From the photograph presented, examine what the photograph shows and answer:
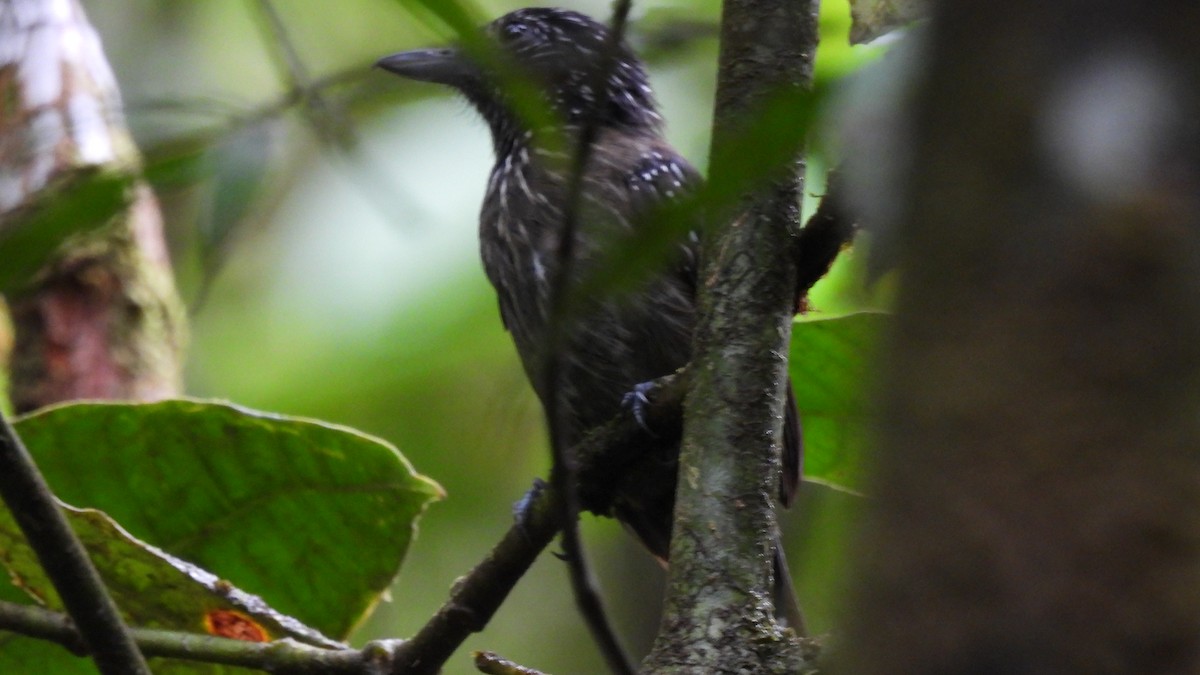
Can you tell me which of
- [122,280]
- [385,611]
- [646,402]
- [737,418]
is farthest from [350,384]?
[737,418]

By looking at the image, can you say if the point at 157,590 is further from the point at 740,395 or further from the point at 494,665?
the point at 740,395

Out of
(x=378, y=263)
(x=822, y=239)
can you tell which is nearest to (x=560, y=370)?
(x=822, y=239)

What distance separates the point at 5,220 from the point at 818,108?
8.64ft

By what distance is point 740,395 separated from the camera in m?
1.68

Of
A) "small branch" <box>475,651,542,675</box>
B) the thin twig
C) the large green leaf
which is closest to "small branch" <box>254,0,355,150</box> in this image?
the thin twig

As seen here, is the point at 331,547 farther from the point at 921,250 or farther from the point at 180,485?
the point at 921,250

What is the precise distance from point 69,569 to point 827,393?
156 centimetres

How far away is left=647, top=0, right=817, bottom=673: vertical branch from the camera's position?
1.58 m

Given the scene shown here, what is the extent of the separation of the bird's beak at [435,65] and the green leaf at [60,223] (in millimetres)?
2368

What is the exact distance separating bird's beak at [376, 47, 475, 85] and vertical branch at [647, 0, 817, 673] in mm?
1784

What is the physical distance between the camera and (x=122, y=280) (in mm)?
3744

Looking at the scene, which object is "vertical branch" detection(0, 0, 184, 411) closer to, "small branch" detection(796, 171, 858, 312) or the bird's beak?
the bird's beak

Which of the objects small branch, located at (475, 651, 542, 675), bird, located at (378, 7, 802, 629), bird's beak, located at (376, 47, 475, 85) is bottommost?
small branch, located at (475, 651, 542, 675)

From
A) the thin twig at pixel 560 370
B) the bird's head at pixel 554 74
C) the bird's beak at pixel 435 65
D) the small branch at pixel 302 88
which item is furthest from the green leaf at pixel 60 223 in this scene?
the bird's beak at pixel 435 65
